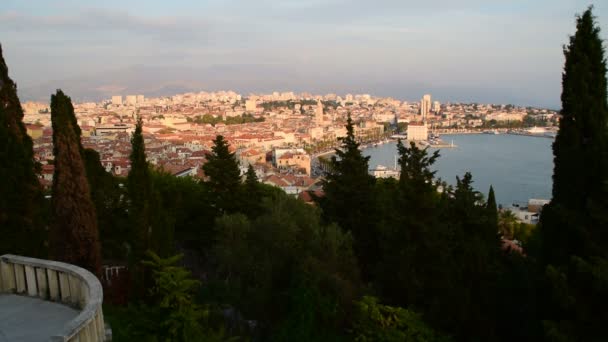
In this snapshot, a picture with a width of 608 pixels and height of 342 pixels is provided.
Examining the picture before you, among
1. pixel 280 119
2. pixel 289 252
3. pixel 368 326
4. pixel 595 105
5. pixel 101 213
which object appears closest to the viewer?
pixel 368 326

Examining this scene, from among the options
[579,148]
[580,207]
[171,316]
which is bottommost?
[171,316]

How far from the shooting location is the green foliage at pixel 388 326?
3.46 m

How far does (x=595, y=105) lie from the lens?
12.5ft

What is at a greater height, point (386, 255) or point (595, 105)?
point (595, 105)

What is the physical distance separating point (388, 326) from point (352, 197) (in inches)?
142

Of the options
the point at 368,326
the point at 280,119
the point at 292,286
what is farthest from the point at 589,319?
the point at 280,119

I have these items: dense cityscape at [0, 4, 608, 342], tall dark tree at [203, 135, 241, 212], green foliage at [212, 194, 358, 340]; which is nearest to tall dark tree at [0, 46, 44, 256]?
dense cityscape at [0, 4, 608, 342]

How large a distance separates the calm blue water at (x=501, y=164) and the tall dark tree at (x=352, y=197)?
1333cm

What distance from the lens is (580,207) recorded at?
3.49m

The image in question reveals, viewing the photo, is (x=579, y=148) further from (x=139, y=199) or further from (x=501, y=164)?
(x=501, y=164)

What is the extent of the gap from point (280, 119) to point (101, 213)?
8221 centimetres

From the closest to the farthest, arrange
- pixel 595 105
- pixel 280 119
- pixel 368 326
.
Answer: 1. pixel 368 326
2. pixel 595 105
3. pixel 280 119

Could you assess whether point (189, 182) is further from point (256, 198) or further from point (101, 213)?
point (101, 213)

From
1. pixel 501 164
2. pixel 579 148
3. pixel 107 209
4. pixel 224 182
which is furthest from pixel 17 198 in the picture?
pixel 501 164
